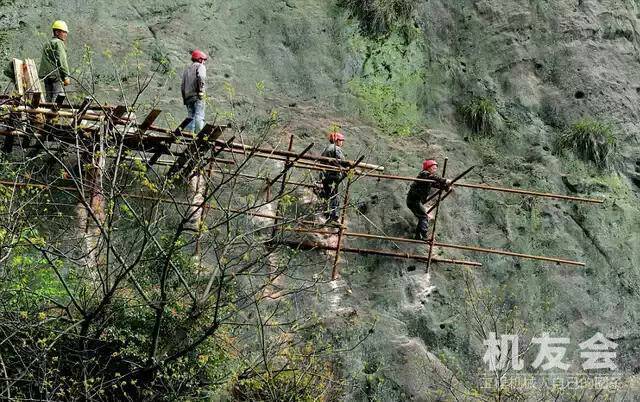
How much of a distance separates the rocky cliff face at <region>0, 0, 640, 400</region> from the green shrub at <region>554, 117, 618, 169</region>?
0.86 feet

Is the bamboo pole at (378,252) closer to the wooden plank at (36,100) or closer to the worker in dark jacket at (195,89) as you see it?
the worker in dark jacket at (195,89)

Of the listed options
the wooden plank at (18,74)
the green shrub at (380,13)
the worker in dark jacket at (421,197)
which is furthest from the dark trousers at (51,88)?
the green shrub at (380,13)

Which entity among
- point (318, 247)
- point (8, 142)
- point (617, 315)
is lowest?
point (617, 315)

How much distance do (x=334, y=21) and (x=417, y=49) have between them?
1.74m

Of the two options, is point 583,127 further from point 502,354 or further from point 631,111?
point 502,354

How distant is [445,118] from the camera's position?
18172mm

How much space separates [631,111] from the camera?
1867 centimetres

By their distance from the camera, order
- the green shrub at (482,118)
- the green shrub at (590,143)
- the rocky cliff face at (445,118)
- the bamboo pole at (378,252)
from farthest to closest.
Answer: the green shrub at (482,118) → the green shrub at (590,143) → the bamboo pole at (378,252) → the rocky cliff face at (445,118)

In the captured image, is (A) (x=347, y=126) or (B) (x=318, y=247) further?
(A) (x=347, y=126)

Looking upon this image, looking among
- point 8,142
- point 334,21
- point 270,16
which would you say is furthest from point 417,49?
point 8,142

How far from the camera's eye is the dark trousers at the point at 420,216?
15133 mm

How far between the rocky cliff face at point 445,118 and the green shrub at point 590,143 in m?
0.26

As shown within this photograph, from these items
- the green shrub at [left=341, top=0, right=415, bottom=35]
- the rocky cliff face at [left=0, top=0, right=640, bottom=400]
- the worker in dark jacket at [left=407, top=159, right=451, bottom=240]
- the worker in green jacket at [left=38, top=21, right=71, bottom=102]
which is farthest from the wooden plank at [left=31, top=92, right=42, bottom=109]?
the green shrub at [left=341, top=0, right=415, bottom=35]

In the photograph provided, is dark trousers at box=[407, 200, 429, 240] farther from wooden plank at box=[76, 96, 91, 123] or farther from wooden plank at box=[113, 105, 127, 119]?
wooden plank at box=[76, 96, 91, 123]
